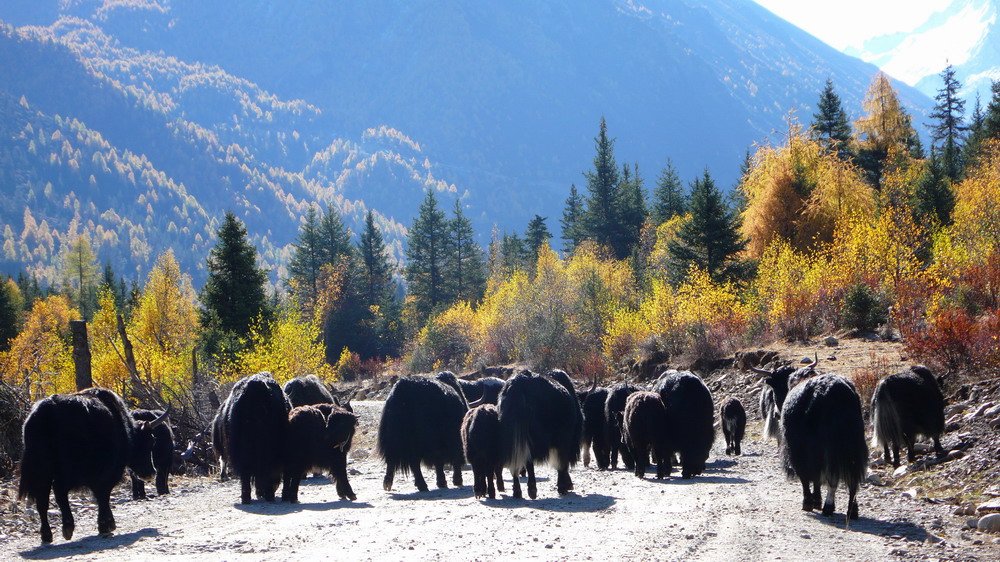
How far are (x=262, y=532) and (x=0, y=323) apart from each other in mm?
57777

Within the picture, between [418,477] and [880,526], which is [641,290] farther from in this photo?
[880,526]

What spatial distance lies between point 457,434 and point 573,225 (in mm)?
75387

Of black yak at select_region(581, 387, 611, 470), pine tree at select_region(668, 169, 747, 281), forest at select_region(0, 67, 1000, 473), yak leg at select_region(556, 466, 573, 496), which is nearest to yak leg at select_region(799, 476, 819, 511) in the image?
yak leg at select_region(556, 466, 573, 496)

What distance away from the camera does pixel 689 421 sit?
48.5 feet

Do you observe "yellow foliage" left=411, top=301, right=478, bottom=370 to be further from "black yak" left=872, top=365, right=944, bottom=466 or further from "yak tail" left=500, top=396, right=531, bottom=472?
"yak tail" left=500, top=396, right=531, bottom=472

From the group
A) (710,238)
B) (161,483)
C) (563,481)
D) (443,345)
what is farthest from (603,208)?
(563,481)

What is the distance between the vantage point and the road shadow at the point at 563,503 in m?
11.2

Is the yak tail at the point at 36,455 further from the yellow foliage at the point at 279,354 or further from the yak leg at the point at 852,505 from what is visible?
the yellow foliage at the point at 279,354

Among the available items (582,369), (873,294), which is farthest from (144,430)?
(582,369)

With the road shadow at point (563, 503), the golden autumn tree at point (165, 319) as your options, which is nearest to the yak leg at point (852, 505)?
the road shadow at point (563, 503)

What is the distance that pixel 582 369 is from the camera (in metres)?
42.8

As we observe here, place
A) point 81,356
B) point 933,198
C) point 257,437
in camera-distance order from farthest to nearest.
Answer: point 933,198 → point 81,356 → point 257,437

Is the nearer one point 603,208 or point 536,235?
point 603,208

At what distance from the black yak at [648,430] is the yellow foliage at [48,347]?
451 inches
